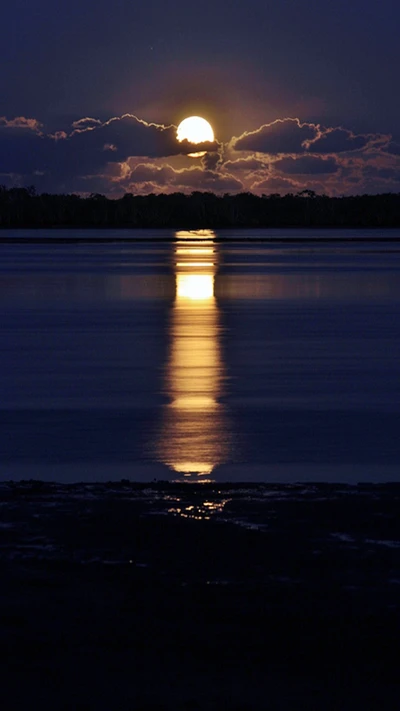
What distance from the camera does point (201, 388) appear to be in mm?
14336

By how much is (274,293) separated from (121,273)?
45.6ft
